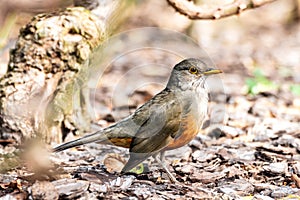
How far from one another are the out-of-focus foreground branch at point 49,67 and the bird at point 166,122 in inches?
46.1

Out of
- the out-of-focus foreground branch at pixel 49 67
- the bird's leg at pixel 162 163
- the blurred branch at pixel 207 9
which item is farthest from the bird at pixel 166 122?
the out-of-focus foreground branch at pixel 49 67

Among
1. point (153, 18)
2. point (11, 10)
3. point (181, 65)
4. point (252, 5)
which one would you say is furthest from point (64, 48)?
point (153, 18)

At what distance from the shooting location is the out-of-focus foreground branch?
6.86 metres

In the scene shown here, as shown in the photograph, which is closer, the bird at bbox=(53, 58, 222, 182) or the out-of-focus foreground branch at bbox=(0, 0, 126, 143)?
the bird at bbox=(53, 58, 222, 182)

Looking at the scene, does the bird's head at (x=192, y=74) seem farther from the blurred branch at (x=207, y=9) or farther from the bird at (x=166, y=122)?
the blurred branch at (x=207, y=9)

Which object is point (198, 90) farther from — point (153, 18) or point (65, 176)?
point (153, 18)

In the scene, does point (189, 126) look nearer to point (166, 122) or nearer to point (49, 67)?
point (166, 122)

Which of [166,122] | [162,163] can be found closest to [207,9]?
[166,122]

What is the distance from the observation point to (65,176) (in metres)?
5.51

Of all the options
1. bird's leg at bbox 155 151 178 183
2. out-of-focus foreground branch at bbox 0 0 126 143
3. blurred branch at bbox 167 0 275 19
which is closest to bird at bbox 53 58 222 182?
bird's leg at bbox 155 151 178 183

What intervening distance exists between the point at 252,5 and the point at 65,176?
2866 mm

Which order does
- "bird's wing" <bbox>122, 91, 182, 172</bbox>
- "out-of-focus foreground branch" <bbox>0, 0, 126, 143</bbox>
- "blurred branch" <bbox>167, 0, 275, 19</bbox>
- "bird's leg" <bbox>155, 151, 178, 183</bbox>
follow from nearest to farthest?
"bird's wing" <bbox>122, 91, 182, 172</bbox> < "bird's leg" <bbox>155, 151, 178, 183</bbox> < "blurred branch" <bbox>167, 0, 275, 19</bbox> < "out-of-focus foreground branch" <bbox>0, 0, 126, 143</bbox>

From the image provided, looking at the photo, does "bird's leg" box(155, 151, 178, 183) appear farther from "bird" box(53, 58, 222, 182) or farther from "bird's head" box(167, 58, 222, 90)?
"bird's head" box(167, 58, 222, 90)

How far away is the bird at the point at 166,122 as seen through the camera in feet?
18.5
